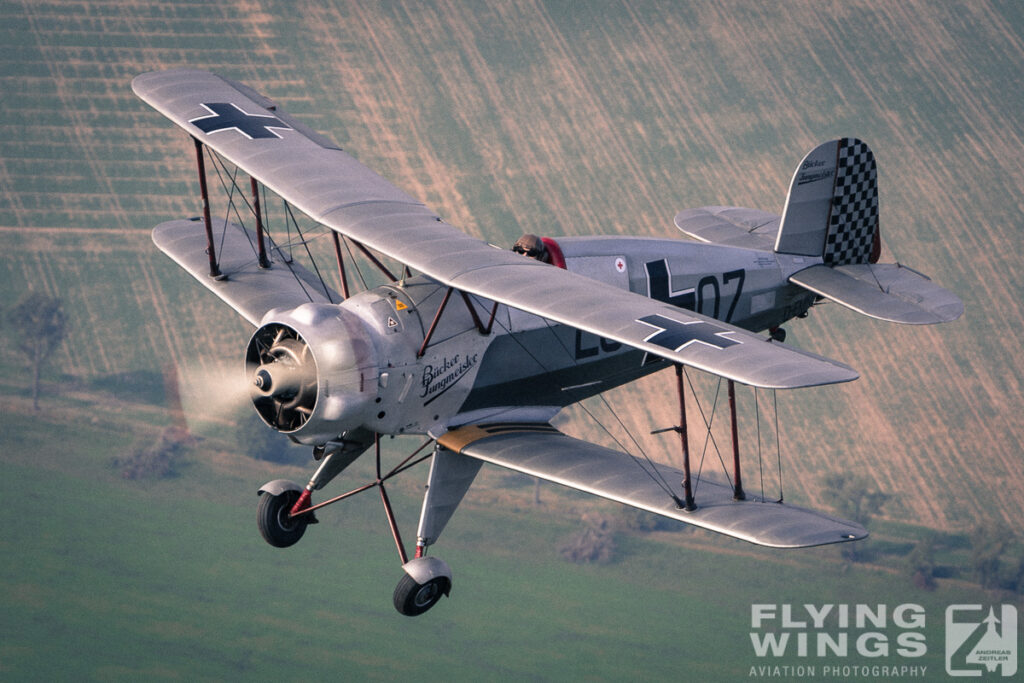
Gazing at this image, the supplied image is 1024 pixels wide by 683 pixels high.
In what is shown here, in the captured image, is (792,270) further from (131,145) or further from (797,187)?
(131,145)

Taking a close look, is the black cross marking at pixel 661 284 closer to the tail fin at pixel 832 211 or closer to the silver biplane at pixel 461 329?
the silver biplane at pixel 461 329

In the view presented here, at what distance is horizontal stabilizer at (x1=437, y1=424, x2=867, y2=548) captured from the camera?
16.0 meters

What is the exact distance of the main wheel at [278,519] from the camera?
18922 millimetres

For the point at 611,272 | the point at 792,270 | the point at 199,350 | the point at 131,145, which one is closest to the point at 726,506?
the point at 611,272

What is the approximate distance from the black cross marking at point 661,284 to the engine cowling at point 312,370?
505 centimetres

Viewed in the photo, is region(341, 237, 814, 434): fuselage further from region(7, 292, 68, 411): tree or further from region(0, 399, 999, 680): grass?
region(7, 292, 68, 411): tree

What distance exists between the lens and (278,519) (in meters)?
19.0

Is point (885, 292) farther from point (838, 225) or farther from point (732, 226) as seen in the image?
point (732, 226)

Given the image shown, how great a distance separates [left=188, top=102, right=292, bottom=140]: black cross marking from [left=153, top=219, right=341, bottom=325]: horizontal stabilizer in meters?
2.10

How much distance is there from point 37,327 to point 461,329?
Result: 62.3 meters

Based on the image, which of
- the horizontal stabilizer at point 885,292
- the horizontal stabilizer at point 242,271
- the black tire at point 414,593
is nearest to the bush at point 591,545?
the horizontal stabilizer at point 885,292

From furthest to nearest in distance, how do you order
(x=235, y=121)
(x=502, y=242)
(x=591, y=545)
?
1. (x=591, y=545)
2. (x=502, y=242)
3. (x=235, y=121)

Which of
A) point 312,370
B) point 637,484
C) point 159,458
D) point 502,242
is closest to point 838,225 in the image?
point 637,484

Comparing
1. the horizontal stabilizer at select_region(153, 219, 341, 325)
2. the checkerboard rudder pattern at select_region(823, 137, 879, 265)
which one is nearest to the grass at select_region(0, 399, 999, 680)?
the horizontal stabilizer at select_region(153, 219, 341, 325)
